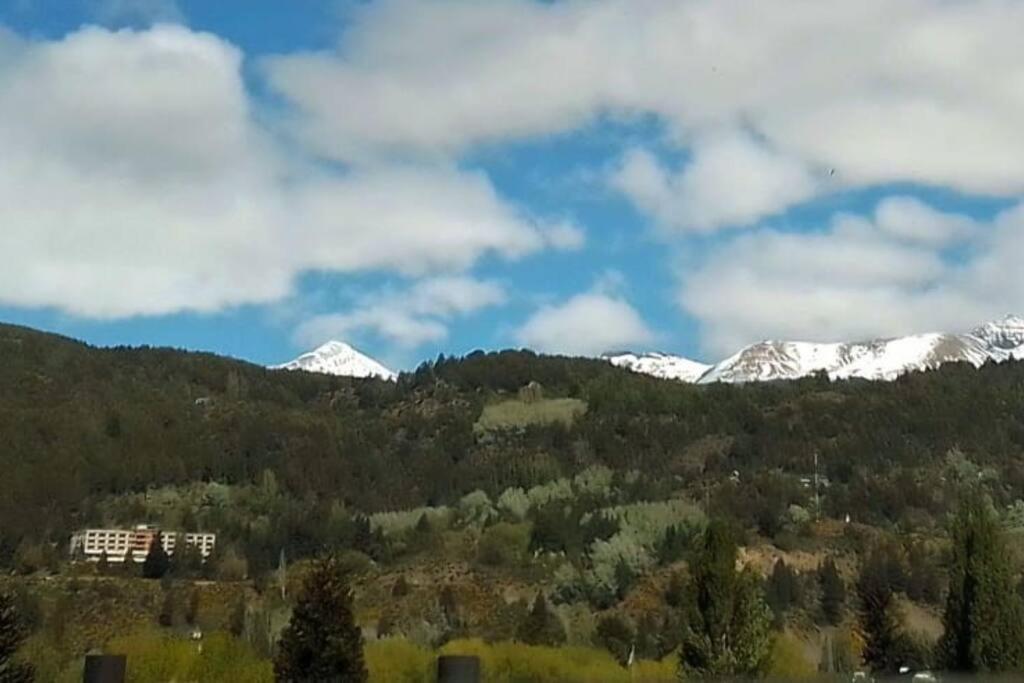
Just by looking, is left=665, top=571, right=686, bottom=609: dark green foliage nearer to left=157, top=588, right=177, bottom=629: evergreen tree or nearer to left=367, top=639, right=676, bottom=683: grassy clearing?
left=367, top=639, right=676, bottom=683: grassy clearing

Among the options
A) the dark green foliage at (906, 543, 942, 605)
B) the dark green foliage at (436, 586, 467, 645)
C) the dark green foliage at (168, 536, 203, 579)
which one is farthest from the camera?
the dark green foliage at (168, 536, 203, 579)

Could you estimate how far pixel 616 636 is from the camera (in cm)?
7531

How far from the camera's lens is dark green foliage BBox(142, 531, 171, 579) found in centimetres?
10006

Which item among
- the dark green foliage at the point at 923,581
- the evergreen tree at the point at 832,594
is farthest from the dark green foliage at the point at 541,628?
the dark green foliage at the point at 923,581

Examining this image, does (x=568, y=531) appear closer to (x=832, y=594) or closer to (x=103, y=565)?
(x=832, y=594)

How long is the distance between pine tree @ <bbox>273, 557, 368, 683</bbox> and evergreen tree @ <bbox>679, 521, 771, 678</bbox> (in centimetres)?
1202

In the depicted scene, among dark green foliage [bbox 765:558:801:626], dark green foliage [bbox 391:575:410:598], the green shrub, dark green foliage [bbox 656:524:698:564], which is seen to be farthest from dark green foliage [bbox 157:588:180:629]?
dark green foliage [bbox 765:558:801:626]

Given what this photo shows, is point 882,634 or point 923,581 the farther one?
point 923,581

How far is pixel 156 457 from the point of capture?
138 meters

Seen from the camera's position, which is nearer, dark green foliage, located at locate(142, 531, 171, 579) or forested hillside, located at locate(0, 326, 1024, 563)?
dark green foliage, located at locate(142, 531, 171, 579)

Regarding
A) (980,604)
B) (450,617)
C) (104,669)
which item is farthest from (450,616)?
(104,669)

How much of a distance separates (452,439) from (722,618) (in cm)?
11336

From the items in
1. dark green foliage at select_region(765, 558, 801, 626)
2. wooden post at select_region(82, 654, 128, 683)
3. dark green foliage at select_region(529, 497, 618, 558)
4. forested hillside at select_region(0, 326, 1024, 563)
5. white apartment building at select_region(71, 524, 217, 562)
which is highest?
forested hillside at select_region(0, 326, 1024, 563)

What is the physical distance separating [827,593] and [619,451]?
64789mm
